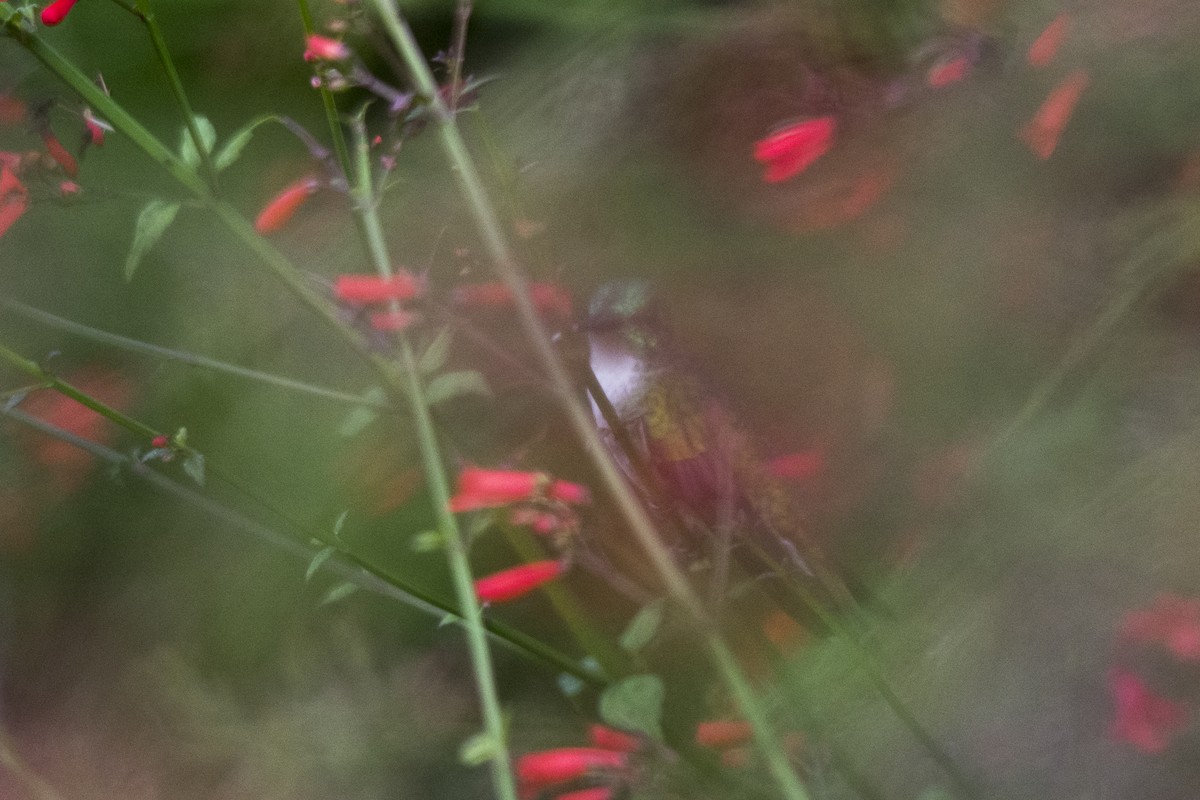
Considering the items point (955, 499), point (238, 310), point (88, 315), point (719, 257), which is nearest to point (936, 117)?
point (719, 257)

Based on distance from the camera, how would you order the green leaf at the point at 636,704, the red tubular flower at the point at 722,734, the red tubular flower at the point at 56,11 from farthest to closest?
the red tubular flower at the point at 722,734 → the red tubular flower at the point at 56,11 → the green leaf at the point at 636,704

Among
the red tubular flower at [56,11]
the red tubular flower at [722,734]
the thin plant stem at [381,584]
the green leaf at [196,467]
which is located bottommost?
the red tubular flower at [722,734]

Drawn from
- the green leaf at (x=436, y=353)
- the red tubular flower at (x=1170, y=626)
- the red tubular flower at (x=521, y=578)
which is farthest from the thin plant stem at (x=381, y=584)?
the red tubular flower at (x=1170, y=626)

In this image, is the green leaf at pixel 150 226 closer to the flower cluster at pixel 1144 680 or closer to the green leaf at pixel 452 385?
the green leaf at pixel 452 385

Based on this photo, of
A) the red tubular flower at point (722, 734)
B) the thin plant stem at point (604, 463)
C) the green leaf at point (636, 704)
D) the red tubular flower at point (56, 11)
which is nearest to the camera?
the thin plant stem at point (604, 463)

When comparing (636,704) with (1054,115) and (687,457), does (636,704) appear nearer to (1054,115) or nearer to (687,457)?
(687,457)

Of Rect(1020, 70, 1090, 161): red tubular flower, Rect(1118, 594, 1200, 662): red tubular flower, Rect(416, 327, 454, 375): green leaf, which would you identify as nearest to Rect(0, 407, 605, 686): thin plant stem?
Rect(416, 327, 454, 375): green leaf

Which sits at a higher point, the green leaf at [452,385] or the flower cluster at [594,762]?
the green leaf at [452,385]

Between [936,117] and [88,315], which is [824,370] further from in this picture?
[88,315]
